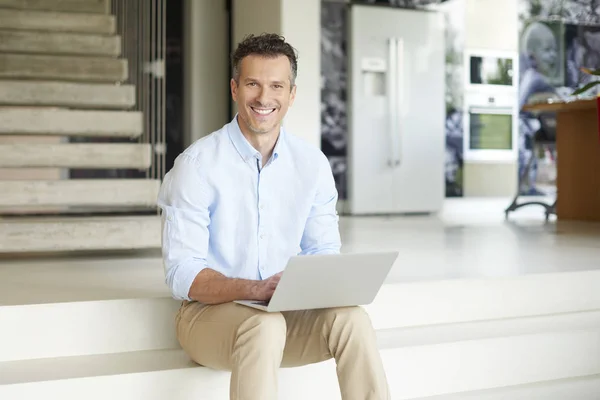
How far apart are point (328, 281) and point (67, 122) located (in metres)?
3.00

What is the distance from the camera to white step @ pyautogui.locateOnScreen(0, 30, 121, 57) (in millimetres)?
4949

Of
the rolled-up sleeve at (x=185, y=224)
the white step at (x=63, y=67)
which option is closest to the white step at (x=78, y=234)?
the white step at (x=63, y=67)

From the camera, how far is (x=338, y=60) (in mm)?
7707

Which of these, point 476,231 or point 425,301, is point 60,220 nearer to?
point 425,301

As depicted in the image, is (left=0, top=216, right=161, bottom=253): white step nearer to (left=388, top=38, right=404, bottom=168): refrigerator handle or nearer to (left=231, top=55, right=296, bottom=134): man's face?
(left=231, top=55, right=296, bottom=134): man's face

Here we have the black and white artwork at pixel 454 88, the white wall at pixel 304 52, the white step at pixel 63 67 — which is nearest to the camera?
the white wall at pixel 304 52

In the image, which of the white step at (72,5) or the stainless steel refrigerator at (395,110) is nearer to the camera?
the white step at (72,5)

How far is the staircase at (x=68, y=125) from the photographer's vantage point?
3855mm

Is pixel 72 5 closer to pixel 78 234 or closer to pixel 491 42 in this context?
pixel 78 234

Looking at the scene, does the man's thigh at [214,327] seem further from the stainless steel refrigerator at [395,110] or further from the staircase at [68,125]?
the stainless steel refrigerator at [395,110]

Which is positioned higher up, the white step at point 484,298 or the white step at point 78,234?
the white step at point 78,234

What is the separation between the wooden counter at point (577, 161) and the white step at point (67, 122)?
353cm

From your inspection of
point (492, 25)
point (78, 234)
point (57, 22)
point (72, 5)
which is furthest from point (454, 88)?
point (78, 234)

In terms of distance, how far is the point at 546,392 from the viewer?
9.12 feet
